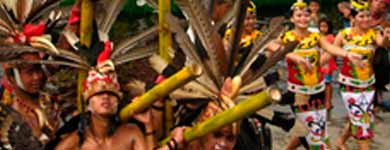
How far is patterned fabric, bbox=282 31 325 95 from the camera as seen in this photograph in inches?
277

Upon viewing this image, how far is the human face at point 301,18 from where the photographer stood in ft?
23.0

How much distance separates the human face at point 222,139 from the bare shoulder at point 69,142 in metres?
0.67

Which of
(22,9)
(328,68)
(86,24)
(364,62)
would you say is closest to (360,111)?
(364,62)

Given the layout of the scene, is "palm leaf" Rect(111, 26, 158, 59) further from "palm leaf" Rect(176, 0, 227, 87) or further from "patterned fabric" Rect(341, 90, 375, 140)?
"patterned fabric" Rect(341, 90, 375, 140)

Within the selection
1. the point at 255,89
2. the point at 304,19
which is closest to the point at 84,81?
the point at 255,89

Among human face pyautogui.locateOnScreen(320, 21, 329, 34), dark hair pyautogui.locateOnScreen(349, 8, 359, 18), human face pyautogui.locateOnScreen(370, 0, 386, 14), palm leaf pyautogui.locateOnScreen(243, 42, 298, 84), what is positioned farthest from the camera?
human face pyautogui.locateOnScreen(320, 21, 329, 34)

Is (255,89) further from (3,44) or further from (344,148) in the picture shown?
(344,148)

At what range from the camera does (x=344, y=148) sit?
26.8 ft

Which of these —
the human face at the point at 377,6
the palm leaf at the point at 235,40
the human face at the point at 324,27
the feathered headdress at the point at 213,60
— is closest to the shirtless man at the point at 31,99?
the feathered headdress at the point at 213,60

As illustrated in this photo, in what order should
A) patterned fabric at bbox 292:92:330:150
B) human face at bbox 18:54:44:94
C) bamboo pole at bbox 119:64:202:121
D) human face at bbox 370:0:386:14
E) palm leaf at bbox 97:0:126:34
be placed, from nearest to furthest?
bamboo pole at bbox 119:64:202:121, palm leaf at bbox 97:0:126:34, human face at bbox 18:54:44:94, patterned fabric at bbox 292:92:330:150, human face at bbox 370:0:386:14

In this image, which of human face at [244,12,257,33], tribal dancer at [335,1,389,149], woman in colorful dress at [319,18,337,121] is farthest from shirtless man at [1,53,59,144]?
woman in colorful dress at [319,18,337,121]

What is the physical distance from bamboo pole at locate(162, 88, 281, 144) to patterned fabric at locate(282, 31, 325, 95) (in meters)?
3.44

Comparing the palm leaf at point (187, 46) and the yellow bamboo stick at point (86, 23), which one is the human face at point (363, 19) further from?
the yellow bamboo stick at point (86, 23)

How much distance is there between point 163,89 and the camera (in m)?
3.57
